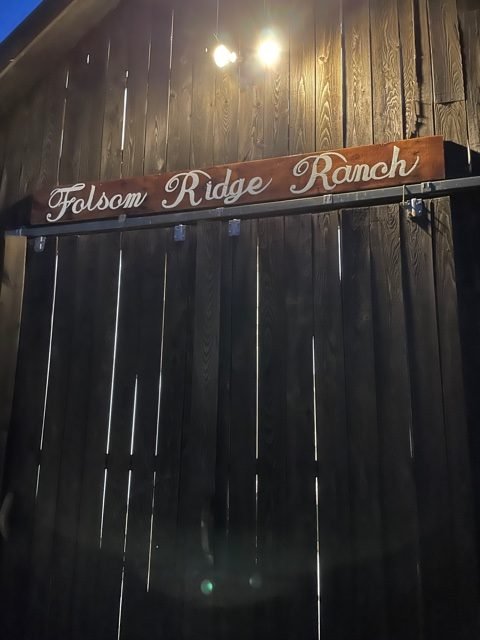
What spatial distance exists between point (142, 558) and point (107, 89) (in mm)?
3486

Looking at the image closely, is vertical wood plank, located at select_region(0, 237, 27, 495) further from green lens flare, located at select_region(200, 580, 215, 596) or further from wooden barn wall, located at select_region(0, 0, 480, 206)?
green lens flare, located at select_region(200, 580, 215, 596)

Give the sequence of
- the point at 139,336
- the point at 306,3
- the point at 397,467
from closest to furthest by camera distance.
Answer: the point at 397,467 → the point at 139,336 → the point at 306,3

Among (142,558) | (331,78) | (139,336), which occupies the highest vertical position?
(331,78)

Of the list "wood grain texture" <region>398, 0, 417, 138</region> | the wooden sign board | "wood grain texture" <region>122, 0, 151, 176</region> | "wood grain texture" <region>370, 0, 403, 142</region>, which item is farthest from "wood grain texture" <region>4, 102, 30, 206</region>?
"wood grain texture" <region>398, 0, 417, 138</region>

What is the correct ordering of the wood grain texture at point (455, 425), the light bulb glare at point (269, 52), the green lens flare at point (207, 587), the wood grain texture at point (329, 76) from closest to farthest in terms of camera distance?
the wood grain texture at point (455, 425)
the green lens flare at point (207, 587)
the wood grain texture at point (329, 76)
the light bulb glare at point (269, 52)

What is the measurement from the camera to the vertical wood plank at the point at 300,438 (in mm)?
2957

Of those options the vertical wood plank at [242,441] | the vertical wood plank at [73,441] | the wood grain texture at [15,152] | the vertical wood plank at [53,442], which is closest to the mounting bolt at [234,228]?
the vertical wood plank at [242,441]

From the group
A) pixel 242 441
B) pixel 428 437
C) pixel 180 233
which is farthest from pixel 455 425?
pixel 180 233

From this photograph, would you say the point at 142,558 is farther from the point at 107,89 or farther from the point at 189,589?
the point at 107,89

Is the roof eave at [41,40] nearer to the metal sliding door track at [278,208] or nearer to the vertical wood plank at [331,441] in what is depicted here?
the metal sliding door track at [278,208]

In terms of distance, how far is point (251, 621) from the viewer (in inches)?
118

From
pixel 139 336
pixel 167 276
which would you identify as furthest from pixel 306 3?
pixel 139 336

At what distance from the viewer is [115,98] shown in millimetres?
4125

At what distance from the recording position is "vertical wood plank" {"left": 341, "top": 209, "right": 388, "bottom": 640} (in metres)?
2.86
